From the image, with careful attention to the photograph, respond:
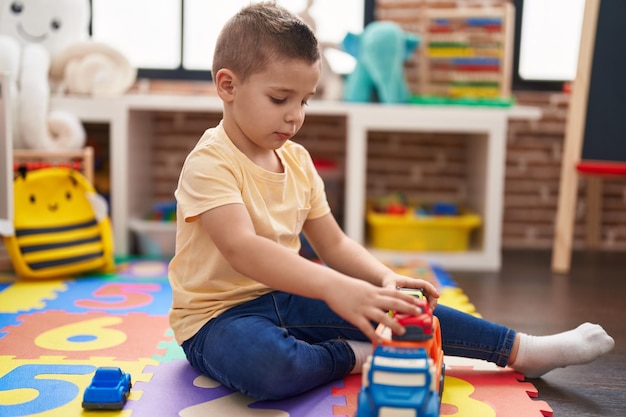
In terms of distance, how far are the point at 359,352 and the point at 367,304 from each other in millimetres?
259

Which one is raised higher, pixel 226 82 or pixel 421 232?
pixel 226 82

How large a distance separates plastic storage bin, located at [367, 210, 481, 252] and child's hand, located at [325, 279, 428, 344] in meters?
1.29

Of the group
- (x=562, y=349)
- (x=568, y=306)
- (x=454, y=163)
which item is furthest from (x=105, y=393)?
(x=454, y=163)

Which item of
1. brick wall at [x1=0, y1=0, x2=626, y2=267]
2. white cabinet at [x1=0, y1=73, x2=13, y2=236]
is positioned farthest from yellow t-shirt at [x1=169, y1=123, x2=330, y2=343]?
brick wall at [x1=0, y1=0, x2=626, y2=267]

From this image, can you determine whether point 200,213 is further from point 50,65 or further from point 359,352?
point 50,65

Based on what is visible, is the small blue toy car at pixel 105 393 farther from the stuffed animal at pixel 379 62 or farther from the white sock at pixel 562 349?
the stuffed animal at pixel 379 62

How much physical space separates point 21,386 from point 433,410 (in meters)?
0.62

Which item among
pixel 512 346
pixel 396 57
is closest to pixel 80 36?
pixel 396 57

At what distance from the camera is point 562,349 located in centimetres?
113

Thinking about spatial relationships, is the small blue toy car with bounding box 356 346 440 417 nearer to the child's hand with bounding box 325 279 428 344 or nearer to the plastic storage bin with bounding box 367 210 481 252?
the child's hand with bounding box 325 279 428 344

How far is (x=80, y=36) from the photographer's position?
2201 mm

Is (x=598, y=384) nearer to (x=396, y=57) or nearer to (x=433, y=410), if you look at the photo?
(x=433, y=410)

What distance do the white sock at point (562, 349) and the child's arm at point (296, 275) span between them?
32 centimetres

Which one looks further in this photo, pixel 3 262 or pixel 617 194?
pixel 617 194
